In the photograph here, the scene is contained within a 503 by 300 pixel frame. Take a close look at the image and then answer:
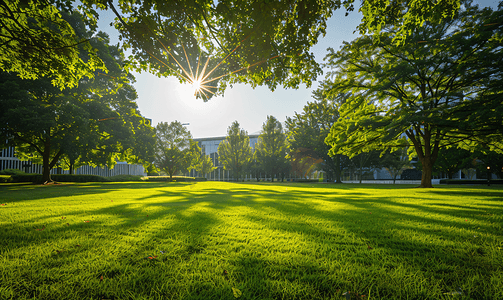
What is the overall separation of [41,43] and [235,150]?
4062cm

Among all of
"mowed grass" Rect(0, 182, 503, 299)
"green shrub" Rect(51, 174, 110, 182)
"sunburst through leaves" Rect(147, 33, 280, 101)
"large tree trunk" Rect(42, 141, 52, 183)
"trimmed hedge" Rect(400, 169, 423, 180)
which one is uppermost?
"sunburst through leaves" Rect(147, 33, 280, 101)

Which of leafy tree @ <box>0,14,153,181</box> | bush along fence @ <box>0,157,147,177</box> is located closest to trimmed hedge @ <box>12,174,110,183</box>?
leafy tree @ <box>0,14,153,181</box>

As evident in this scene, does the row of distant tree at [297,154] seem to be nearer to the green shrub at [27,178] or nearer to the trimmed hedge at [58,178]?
the trimmed hedge at [58,178]

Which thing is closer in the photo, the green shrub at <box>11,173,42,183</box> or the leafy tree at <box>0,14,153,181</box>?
the leafy tree at <box>0,14,153,181</box>

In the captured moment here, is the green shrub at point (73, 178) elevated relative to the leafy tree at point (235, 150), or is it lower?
lower

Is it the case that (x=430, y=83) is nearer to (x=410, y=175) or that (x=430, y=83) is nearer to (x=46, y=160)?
(x=46, y=160)

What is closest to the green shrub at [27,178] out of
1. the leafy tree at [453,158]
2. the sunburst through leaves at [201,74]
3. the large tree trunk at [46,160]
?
the large tree trunk at [46,160]

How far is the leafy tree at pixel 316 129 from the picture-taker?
35.2 m

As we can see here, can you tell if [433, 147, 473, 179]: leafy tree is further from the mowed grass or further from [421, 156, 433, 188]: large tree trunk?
the mowed grass

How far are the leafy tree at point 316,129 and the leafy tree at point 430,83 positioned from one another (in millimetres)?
15098

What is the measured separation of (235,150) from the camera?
156ft

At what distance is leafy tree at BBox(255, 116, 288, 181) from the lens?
4662 centimetres

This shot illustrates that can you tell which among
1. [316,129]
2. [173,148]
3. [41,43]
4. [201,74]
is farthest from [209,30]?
[173,148]

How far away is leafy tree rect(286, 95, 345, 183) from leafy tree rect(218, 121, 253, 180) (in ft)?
41.5
